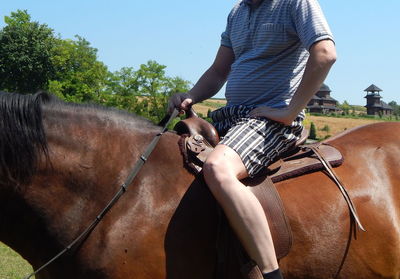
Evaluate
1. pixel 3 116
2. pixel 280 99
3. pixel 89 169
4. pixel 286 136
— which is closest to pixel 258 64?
pixel 280 99

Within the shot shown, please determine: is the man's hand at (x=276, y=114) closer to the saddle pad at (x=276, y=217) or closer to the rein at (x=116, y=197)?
the saddle pad at (x=276, y=217)

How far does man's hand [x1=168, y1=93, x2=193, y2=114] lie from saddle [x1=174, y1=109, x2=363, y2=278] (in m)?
0.09

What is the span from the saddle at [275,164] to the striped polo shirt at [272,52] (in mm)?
397

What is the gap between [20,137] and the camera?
2873 millimetres

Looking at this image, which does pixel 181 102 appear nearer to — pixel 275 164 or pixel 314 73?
pixel 275 164

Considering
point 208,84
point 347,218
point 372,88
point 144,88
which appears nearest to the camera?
point 347,218

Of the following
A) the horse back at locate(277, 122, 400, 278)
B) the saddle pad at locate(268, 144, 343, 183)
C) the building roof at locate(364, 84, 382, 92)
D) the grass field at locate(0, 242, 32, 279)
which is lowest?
the building roof at locate(364, 84, 382, 92)

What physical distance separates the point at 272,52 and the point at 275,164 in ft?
2.62

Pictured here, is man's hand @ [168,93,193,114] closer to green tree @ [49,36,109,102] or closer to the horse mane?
the horse mane

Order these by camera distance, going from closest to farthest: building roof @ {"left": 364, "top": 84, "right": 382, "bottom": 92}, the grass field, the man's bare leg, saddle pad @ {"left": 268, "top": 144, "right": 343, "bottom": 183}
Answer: the man's bare leg → saddle pad @ {"left": 268, "top": 144, "right": 343, "bottom": 183} → the grass field → building roof @ {"left": 364, "top": 84, "right": 382, "bottom": 92}

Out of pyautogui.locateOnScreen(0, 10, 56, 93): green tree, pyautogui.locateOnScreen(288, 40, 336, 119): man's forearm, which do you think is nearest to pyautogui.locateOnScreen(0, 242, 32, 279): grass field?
pyautogui.locateOnScreen(288, 40, 336, 119): man's forearm

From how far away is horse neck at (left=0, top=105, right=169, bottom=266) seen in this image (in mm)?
2859

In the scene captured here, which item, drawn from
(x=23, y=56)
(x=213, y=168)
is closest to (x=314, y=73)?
(x=213, y=168)

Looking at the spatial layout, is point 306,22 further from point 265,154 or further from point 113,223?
point 113,223
